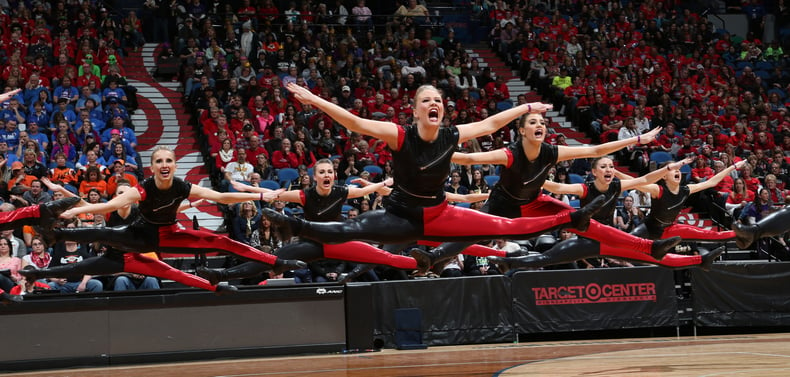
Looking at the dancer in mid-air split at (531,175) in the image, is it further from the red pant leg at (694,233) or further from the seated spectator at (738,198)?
the seated spectator at (738,198)

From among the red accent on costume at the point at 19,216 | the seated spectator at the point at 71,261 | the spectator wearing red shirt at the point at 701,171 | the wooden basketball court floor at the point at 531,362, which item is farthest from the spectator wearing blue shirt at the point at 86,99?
the spectator wearing red shirt at the point at 701,171

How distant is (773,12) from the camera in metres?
31.2

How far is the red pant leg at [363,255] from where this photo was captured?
10156mm

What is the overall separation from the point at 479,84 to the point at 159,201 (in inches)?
621

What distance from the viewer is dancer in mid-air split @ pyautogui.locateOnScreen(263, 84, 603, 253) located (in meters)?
7.72

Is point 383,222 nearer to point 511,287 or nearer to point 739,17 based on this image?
point 511,287

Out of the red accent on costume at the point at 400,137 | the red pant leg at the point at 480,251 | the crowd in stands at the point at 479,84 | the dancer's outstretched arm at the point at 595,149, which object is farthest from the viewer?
the crowd in stands at the point at 479,84

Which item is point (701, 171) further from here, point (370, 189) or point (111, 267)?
point (111, 267)

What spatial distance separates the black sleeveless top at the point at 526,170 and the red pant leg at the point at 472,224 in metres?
1.05

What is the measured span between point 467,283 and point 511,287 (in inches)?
34.0

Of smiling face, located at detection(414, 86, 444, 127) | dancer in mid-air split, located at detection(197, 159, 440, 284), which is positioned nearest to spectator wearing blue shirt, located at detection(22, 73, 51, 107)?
dancer in mid-air split, located at detection(197, 159, 440, 284)

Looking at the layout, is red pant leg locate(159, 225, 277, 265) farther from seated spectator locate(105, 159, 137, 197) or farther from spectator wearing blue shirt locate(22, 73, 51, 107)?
spectator wearing blue shirt locate(22, 73, 51, 107)

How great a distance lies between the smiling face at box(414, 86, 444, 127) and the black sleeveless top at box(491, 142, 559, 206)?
1608 millimetres

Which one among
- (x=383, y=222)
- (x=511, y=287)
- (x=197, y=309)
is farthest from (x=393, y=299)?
(x=383, y=222)
